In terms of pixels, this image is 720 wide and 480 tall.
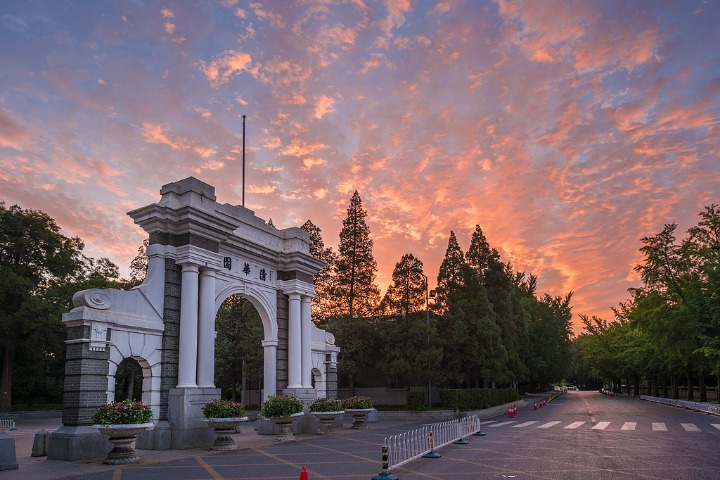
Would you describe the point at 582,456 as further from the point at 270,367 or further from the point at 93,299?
the point at 93,299

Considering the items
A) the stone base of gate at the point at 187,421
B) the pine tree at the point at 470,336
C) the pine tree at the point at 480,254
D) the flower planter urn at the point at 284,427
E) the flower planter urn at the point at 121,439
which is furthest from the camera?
the pine tree at the point at 480,254

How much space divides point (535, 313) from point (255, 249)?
1984 inches

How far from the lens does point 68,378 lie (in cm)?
1530

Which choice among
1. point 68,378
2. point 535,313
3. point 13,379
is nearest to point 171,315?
point 68,378

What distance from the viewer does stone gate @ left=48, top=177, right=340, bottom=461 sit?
15.4 m

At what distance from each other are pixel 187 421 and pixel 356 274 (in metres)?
27.2

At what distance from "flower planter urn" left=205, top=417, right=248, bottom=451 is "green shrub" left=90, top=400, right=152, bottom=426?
267cm

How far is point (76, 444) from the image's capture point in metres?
14.5

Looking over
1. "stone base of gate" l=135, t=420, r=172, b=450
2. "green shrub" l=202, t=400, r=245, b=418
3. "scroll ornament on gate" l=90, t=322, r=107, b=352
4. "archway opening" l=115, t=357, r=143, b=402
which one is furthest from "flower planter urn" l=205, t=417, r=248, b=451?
"archway opening" l=115, t=357, r=143, b=402

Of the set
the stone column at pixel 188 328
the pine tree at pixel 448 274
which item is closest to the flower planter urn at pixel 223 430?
the stone column at pixel 188 328

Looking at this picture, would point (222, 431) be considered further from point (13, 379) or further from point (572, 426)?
point (13, 379)

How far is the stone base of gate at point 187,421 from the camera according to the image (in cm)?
1706

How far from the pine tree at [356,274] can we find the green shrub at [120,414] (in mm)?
28846

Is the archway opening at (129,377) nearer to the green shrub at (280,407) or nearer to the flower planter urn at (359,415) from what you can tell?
the flower planter urn at (359,415)
